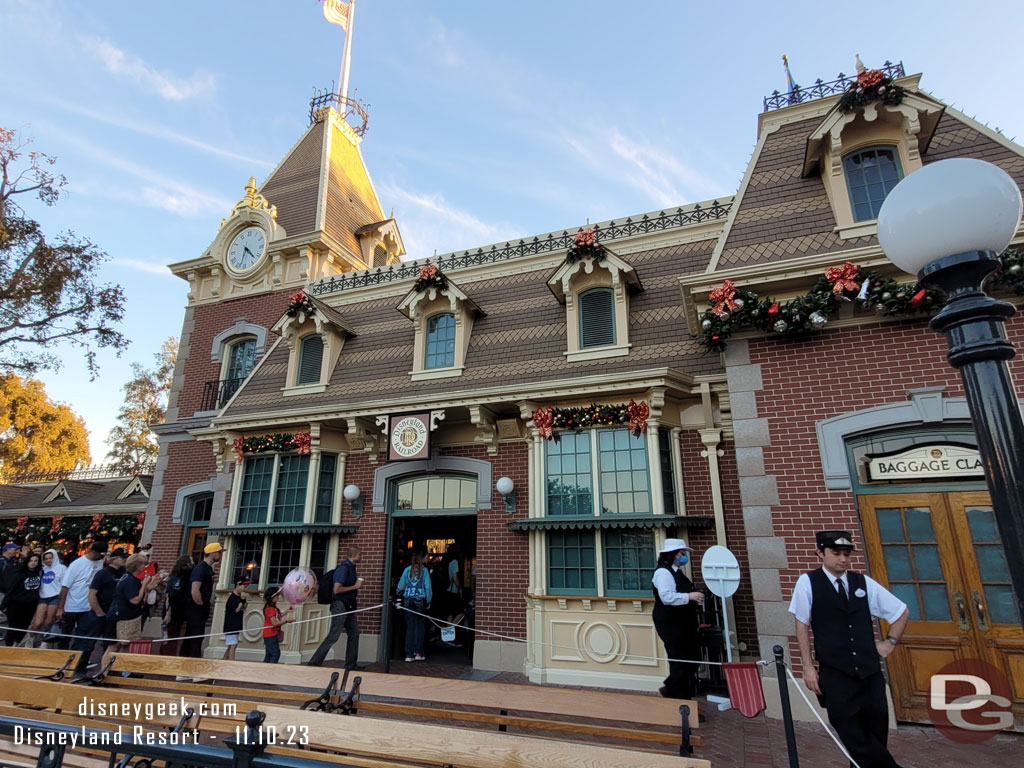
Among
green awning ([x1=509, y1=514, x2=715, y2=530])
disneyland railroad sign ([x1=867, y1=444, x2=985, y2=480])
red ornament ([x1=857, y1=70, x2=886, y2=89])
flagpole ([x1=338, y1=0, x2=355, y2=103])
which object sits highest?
flagpole ([x1=338, y1=0, x2=355, y2=103])

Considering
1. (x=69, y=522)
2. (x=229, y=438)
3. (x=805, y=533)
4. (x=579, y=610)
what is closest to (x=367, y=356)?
(x=229, y=438)

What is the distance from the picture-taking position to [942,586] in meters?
6.20

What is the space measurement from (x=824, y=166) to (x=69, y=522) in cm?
2277

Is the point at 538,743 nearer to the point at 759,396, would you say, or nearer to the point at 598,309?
the point at 759,396

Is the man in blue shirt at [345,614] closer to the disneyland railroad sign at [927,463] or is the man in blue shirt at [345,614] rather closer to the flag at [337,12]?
the disneyland railroad sign at [927,463]

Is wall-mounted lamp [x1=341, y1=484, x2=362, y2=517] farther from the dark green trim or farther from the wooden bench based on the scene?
the wooden bench

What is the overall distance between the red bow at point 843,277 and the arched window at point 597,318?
4014mm

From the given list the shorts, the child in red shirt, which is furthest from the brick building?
the shorts

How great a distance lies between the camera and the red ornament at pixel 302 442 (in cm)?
1117

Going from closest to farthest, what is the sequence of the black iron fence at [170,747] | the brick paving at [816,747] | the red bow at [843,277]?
the black iron fence at [170,747] → the brick paving at [816,747] → the red bow at [843,277]

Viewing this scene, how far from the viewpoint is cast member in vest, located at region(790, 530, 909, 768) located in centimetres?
394

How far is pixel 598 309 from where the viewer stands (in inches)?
417

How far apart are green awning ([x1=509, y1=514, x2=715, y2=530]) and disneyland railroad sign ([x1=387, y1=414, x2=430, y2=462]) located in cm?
215

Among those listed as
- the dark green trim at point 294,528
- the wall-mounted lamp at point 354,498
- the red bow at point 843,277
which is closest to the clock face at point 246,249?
the dark green trim at point 294,528
